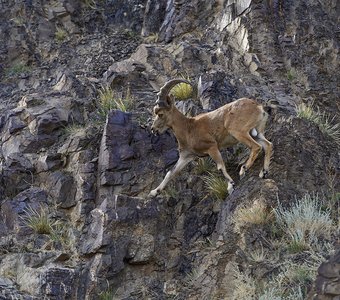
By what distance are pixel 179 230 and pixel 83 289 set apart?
7.49 feet

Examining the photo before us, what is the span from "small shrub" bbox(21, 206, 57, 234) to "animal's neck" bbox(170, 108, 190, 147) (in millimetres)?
3006

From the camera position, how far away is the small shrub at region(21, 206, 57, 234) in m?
16.8

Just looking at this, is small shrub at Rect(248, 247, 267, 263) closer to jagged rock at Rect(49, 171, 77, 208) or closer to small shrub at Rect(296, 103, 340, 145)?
small shrub at Rect(296, 103, 340, 145)

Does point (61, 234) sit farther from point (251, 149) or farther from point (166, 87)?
point (251, 149)

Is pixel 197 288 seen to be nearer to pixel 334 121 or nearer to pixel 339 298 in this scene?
pixel 339 298

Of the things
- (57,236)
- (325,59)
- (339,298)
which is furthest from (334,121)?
(339,298)

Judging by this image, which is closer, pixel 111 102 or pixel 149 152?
pixel 149 152

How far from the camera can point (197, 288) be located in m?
14.2

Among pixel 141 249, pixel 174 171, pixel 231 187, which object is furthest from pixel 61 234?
pixel 231 187

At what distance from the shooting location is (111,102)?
19.8m

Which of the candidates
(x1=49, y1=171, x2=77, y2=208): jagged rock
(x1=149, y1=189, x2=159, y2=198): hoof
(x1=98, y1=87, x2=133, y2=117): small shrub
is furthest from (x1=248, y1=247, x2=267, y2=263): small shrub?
(x1=98, y1=87, x2=133, y2=117): small shrub

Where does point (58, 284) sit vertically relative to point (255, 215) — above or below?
below

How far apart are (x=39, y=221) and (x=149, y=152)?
8.99ft

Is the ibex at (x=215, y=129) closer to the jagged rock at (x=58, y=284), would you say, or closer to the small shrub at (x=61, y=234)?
the small shrub at (x=61, y=234)
